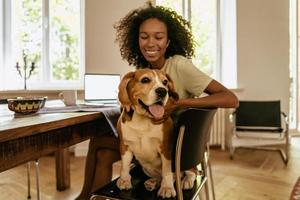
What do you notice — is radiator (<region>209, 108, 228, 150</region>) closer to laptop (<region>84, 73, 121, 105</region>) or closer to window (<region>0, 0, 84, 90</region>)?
laptop (<region>84, 73, 121, 105</region>)

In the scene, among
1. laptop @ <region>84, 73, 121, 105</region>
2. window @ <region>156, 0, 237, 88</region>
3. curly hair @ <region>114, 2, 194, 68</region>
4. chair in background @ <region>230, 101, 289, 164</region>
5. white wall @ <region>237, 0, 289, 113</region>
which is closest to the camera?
curly hair @ <region>114, 2, 194, 68</region>

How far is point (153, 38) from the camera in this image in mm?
1235

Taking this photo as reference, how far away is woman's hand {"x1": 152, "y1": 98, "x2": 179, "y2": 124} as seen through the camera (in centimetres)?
97

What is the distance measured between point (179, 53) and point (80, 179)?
1.58 metres

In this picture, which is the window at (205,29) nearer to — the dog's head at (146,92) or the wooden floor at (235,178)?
the wooden floor at (235,178)

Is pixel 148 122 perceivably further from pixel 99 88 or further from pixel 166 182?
pixel 99 88

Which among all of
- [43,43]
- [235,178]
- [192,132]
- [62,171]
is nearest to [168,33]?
[192,132]

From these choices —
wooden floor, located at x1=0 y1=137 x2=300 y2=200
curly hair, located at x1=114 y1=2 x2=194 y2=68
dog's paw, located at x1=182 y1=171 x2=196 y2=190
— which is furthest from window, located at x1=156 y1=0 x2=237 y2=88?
dog's paw, located at x1=182 y1=171 x2=196 y2=190

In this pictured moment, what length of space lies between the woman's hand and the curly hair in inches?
15.8

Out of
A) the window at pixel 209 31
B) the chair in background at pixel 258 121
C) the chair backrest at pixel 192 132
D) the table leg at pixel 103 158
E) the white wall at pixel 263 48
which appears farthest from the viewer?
the window at pixel 209 31

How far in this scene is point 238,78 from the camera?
3684 millimetres

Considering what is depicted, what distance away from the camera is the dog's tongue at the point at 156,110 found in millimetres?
942

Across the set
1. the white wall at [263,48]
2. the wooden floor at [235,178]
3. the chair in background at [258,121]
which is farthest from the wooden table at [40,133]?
the white wall at [263,48]

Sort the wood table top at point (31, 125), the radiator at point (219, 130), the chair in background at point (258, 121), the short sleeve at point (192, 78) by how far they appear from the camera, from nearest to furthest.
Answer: the wood table top at point (31, 125), the short sleeve at point (192, 78), the chair in background at point (258, 121), the radiator at point (219, 130)
